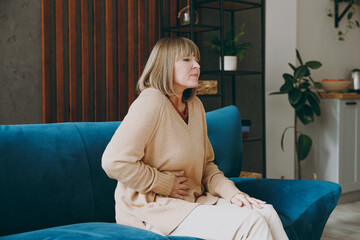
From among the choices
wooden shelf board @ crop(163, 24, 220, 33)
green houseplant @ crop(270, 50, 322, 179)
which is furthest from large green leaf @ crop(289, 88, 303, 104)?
wooden shelf board @ crop(163, 24, 220, 33)

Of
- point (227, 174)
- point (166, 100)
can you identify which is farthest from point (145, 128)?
point (227, 174)

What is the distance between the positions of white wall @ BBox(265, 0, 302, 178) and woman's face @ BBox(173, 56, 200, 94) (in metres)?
2.44

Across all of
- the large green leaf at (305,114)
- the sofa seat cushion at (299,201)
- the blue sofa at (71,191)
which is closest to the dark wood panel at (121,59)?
the blue sofa at (71,191)

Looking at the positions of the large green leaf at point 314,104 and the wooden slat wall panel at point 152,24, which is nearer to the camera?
the wooden slat wall panel at point 152,24

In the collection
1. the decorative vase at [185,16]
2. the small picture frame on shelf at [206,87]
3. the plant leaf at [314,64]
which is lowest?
the small picture frame on shelf at [206,87]

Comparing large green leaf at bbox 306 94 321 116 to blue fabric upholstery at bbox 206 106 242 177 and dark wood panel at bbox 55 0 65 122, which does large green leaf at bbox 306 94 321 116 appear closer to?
blue fabric upholstery at bbox 206 106 242 177

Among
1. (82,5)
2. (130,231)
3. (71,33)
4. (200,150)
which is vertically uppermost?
(82,5)

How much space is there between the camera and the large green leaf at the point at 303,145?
412cm

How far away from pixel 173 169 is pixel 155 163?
0.25ft

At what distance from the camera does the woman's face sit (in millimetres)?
1881

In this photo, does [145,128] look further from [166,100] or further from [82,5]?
[82,5]

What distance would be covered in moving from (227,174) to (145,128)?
2.95 feet

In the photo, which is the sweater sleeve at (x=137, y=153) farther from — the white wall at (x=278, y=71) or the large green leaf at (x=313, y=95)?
the white wall at (x=278, y=71)

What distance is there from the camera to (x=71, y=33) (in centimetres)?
312
